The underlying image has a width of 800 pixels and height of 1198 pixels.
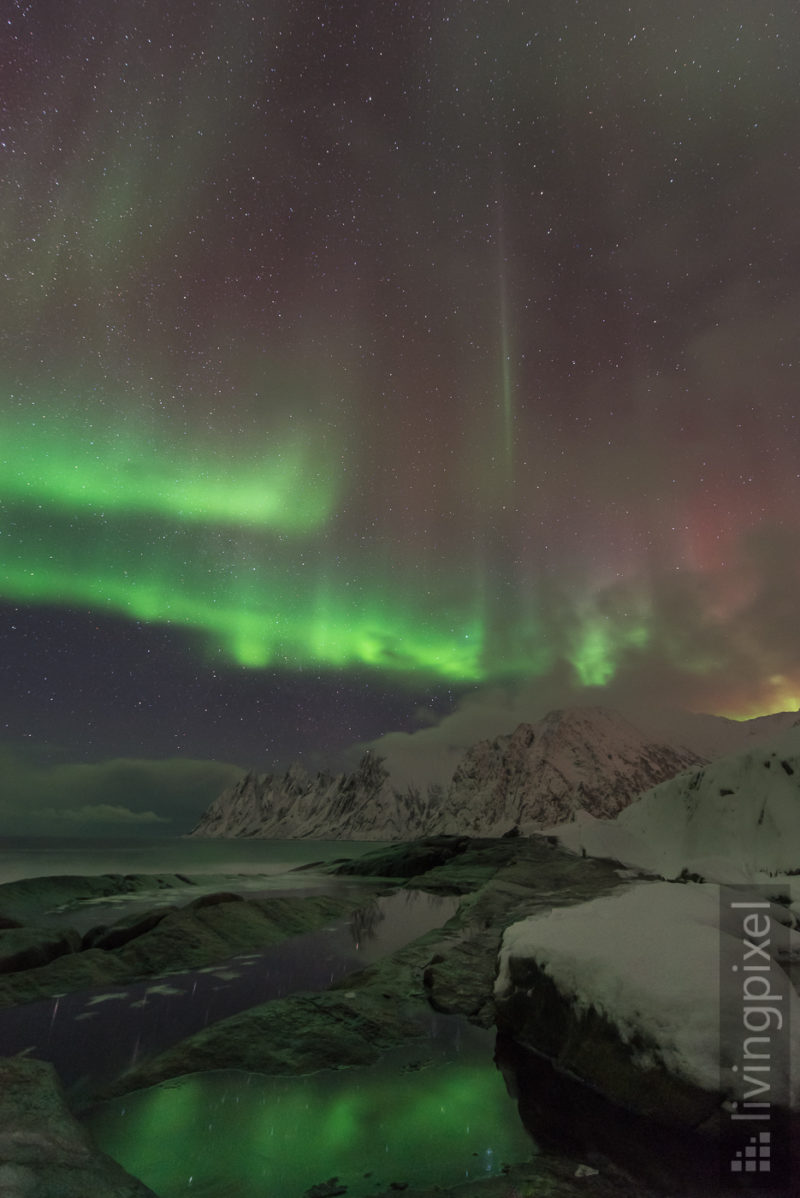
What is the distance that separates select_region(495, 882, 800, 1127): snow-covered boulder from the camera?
5.50 m

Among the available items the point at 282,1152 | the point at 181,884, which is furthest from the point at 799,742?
the point at 181,884

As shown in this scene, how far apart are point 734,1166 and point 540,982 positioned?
9.34 ft

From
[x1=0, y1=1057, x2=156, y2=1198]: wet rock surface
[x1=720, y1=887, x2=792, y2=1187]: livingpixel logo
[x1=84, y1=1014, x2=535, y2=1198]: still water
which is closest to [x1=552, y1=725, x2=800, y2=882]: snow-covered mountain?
[x1=720, y1=887, x2=792, y2=1187]: livingpixel logo

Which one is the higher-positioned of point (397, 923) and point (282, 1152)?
point (282, 1152)

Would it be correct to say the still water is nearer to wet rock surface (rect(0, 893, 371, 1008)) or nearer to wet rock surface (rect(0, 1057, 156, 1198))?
wet rock surface (rect(0, 1057, 156, 1198))

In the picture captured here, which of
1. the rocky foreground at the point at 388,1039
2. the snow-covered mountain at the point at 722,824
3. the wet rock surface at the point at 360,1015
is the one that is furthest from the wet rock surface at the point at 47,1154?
the snow-covered mountain at the point at 722,824

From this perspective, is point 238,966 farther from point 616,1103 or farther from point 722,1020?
point 722,1020

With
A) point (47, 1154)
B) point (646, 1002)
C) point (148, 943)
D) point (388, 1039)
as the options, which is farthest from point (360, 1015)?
point (148, 943)

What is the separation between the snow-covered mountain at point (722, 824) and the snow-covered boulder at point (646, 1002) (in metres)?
19.8

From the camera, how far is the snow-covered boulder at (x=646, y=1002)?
18.1ft

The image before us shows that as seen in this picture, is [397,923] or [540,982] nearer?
[540,982]

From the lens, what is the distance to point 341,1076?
22.1ft

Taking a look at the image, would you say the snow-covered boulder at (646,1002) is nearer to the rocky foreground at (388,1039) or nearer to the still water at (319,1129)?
the rocky foreground at (388,1039)

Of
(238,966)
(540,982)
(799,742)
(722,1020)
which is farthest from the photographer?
(799,742)
